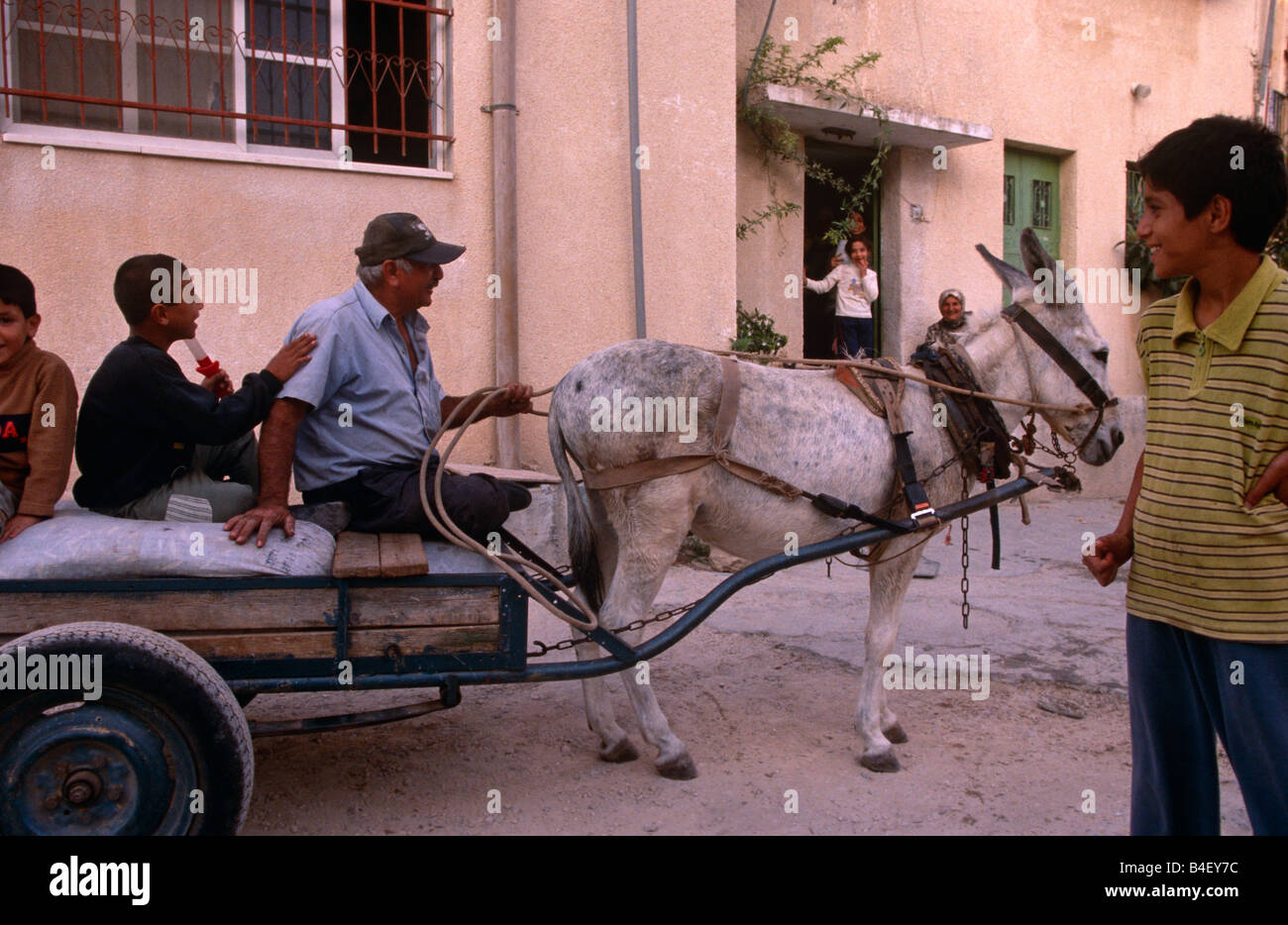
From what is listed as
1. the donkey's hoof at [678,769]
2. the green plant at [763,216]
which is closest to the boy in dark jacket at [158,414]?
the donkey's hoof at [678,769]

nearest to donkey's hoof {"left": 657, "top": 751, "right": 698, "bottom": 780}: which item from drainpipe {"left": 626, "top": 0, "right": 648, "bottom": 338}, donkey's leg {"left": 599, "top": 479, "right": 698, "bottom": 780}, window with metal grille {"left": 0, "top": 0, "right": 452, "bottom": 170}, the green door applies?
donkey's leg {"left": 599, "top": 479, "right": 698, "bottom": 780}

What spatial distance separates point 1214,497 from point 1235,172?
0.65 meters

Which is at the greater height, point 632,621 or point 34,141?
point 34,141

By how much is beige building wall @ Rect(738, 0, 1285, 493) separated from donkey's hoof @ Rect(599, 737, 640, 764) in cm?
499

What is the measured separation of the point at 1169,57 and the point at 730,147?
6.49 m

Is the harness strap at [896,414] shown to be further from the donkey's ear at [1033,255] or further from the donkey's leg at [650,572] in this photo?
A: the donkey's ear at [1033,255]

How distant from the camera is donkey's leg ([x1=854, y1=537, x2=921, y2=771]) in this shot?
3352 millimetres

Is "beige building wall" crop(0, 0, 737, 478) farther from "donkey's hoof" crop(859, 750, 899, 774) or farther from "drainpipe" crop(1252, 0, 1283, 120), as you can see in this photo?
"drainpipe" crop(1252, 0, 1283, 120)

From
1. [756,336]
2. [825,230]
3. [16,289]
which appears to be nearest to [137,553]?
[16,289]

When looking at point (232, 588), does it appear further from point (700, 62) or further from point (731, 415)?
point (700, 62)

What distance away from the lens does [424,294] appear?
305 cm

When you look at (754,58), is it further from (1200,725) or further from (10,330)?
(1200,725)

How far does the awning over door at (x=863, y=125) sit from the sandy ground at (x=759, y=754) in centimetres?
438

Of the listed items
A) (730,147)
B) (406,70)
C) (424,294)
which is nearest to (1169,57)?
(730,147)
